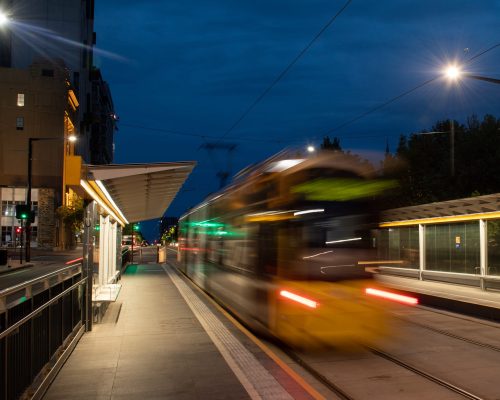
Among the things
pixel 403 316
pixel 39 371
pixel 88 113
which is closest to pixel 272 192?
pixel 39 371

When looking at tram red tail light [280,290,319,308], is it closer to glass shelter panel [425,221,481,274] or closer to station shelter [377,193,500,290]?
station shelter [377,193,500,290]

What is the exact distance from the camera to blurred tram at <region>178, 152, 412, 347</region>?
861cm

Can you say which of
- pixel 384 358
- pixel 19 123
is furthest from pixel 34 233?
pixel 384 358

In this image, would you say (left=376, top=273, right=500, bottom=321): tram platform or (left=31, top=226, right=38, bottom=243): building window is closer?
(left=376, top=273, right=500, bottom=321): tram platform

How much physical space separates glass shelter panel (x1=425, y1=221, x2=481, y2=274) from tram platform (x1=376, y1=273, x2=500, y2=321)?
2.02 ft

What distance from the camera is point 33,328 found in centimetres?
617

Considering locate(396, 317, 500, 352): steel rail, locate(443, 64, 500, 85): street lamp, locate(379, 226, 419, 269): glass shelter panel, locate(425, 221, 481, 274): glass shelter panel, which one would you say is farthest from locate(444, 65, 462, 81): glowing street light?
locate(379, 226, 419, 269): glass shelter panel

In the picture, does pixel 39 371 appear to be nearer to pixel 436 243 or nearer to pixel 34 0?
pixel 436 243

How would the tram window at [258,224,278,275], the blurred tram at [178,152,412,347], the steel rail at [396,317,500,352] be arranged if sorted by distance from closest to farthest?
the blurred tram at [178,152,412,347] → the tram window at [258,224,278,275] → the steel rail at [396,317,500,352]

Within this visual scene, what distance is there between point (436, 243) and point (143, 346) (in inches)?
543

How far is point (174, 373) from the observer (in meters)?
7.79

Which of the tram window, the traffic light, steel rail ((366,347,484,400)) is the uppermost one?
the traffic light

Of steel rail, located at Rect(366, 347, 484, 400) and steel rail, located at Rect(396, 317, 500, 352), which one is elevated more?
steel rail, located at Rect(366, 347, 484, 400)

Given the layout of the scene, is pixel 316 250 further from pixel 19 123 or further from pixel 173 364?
pixel 19 123
